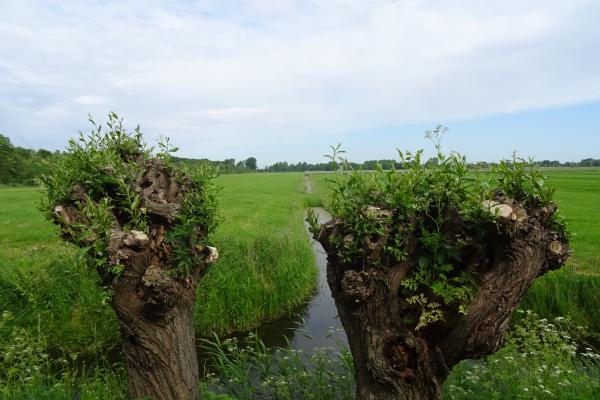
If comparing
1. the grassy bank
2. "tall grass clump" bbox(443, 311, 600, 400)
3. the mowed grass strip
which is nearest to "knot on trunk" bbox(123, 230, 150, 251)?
"tall grass clump" bbox(443, 311, 600, 400)

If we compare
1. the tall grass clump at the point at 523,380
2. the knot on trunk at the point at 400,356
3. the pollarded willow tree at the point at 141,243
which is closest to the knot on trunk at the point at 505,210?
the knot on trunk at the point at 400,356

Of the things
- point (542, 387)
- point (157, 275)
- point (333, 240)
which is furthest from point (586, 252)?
point (157, 275)

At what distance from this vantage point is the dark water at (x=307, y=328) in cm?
991

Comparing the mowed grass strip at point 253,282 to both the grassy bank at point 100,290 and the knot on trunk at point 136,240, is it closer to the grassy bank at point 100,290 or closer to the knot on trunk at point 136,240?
the grassy bank at point 100,290

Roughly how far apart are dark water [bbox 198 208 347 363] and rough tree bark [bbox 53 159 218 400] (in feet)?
14.7

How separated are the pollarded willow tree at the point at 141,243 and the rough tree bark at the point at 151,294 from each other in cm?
1

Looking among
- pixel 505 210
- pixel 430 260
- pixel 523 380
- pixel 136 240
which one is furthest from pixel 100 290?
pixel 505 210

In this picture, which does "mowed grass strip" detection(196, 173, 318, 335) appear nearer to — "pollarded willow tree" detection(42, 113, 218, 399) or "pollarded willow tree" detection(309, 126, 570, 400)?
"pollarded willow tree" detection(42, 113, 218, 399)

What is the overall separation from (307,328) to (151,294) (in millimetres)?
7023

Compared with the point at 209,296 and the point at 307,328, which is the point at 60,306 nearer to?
the point at 209,296

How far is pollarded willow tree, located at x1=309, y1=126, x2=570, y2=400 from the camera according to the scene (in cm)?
397

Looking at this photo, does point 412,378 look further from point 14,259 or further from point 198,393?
point 14,259

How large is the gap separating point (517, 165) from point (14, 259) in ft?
41.0

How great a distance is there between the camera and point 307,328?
35.4 feet
